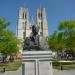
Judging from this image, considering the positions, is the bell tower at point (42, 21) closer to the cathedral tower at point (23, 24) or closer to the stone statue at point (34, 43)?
the cathedral tower at point (23, 24)

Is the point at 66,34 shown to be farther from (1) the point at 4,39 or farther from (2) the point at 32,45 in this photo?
(2) the point at 32,45

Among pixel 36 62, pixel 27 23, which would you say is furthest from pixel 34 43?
pixel 27 23

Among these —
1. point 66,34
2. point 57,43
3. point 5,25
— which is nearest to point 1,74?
point 5,25

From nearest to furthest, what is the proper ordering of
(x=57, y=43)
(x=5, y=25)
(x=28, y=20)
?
(x=5, y=25)
(x=57, y=43)
(x=28, y=20)

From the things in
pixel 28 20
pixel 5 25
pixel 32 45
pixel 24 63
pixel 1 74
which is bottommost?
pixel 1 74

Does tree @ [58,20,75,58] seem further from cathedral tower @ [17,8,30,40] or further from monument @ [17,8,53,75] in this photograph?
cathedral tower @ [17,8,30,40]

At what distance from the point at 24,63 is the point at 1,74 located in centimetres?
411

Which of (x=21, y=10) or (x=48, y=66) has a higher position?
(x=21, y=10)

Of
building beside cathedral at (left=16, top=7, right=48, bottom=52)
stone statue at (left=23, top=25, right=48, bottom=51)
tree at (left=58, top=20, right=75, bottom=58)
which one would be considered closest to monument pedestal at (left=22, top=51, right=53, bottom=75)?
stone statue at (left=23, top=25, right=48, bottom=51)

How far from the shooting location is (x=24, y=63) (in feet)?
42.4

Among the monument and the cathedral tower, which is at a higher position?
the cathedral tower

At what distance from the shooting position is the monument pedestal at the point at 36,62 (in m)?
12.9

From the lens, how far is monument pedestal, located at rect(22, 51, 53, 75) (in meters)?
12.9

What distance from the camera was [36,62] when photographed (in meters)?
12.9
